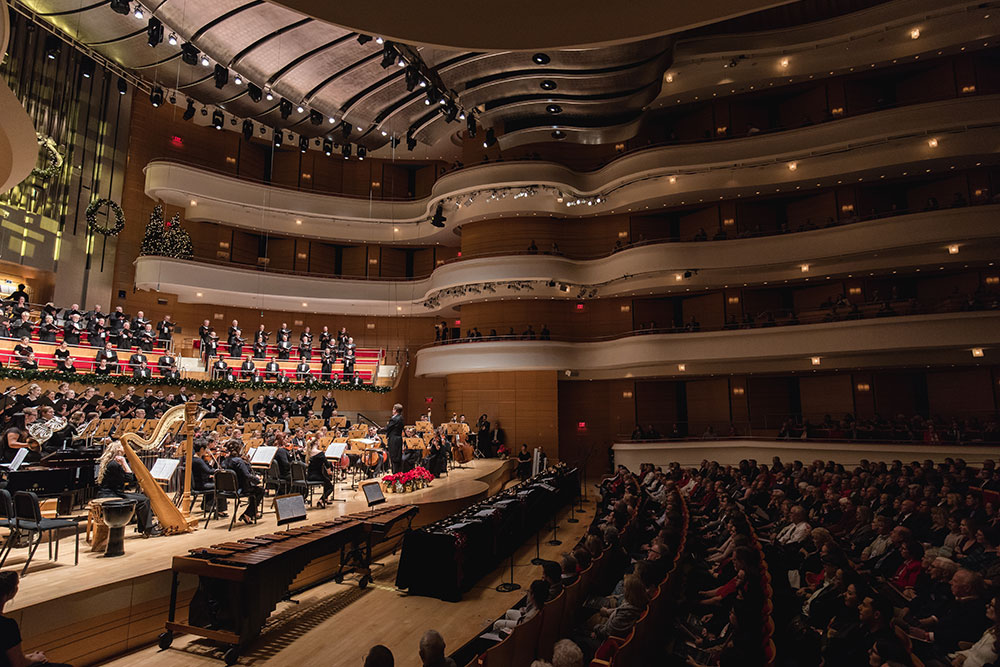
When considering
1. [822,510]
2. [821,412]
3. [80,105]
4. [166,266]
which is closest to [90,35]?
[80,105]

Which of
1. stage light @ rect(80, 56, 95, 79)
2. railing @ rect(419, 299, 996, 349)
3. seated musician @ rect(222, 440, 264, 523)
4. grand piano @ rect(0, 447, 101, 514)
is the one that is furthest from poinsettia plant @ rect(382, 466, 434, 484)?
stage light @ rect(80, 56, 95, 79)

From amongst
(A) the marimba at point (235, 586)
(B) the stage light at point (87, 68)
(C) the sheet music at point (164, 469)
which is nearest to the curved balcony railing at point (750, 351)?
(B) the stage light at point (87, 68)

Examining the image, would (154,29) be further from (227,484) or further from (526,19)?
(526,19)

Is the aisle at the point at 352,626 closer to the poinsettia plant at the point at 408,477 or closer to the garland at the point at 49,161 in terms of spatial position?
the poinsettia plant at the point at 408,477

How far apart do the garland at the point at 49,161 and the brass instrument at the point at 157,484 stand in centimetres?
1238

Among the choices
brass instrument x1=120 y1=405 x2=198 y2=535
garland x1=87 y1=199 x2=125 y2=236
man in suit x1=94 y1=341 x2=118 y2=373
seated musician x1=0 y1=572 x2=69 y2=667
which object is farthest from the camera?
garland x1=87 y1=199 x2=125 y2=236

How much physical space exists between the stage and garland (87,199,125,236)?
13.1 metres

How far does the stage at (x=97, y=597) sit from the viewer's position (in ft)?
12.4

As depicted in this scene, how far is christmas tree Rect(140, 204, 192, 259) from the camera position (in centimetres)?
1711

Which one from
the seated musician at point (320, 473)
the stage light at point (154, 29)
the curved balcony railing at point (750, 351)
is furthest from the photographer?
the curved balcony railing at point (750, 351)

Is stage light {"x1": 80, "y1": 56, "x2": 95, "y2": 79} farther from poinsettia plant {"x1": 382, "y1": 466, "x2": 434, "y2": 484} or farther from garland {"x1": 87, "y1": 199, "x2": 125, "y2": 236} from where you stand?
poinsettia plant {"x1": 382, "y1": 466, "x2": 434, "y2": 484}

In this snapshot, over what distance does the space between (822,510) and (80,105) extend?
65.1ft

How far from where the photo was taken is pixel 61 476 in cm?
570

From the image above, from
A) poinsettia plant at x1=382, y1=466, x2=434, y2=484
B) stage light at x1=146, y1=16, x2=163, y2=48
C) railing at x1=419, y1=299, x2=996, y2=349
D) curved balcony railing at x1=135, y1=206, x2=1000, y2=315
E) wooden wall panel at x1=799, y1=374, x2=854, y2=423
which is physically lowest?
poinsettia plant at x1=382, y1=466, x2=434, y2=484
